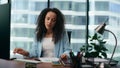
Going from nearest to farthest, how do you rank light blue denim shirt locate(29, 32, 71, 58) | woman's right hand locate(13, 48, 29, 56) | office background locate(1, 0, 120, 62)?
woman's right hand locate(13, 48, 29, 56), light blue denim shirt locate(29, 32, 71, 58), office background locate(1, 0, 120, 62)

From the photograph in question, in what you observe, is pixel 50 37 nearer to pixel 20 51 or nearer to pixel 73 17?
pixel 20 51

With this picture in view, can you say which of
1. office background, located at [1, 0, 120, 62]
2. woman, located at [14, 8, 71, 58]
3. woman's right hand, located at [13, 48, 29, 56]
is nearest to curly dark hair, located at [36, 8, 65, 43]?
woman, located at [14, 8, 71, 58]

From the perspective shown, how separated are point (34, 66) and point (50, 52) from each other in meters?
0.93

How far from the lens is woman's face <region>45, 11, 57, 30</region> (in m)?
2.87

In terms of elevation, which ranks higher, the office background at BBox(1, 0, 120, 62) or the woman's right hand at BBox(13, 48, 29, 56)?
the office background at BBox(1, 0, 120, 62)

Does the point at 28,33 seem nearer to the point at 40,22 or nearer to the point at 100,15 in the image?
the point at 100,15

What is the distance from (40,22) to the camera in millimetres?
2996

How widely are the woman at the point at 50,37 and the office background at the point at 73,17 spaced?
84.5 inches

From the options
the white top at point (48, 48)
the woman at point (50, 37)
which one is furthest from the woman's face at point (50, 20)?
the white top at point (48, 48)

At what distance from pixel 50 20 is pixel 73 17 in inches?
97.2

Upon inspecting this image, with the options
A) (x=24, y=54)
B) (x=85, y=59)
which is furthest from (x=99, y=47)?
(x=24, y=54)

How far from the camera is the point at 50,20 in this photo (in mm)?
2877

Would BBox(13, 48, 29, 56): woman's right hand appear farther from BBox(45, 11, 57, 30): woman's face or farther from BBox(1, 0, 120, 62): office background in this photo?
BBox(1, 0, 120, 62): office background

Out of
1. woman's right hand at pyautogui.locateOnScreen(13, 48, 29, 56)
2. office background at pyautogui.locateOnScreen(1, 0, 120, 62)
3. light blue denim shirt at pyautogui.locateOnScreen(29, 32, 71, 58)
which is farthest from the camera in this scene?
office background at pyautogui.locateOnScreen(1, 0, 120, 62)
